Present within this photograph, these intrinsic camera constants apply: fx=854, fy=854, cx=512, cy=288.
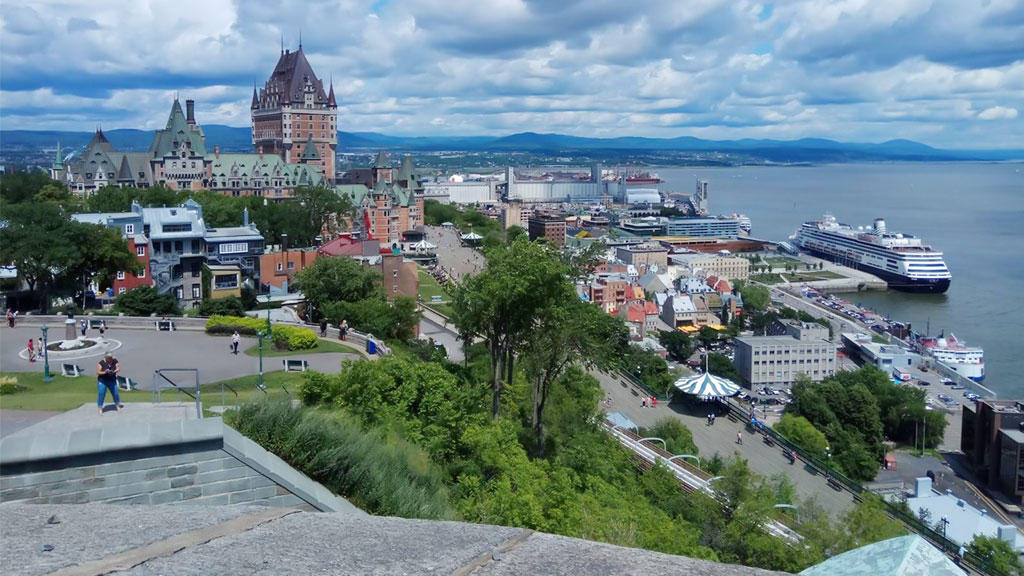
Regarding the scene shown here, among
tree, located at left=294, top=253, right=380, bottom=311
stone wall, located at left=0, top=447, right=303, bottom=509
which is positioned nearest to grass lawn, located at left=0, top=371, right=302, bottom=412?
stone wall, located at left=0, top=447, right=303, bottom=509

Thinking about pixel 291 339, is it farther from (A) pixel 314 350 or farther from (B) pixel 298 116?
(B) pixel 298 116

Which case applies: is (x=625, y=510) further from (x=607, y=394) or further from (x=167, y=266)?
(x=167, y=266)

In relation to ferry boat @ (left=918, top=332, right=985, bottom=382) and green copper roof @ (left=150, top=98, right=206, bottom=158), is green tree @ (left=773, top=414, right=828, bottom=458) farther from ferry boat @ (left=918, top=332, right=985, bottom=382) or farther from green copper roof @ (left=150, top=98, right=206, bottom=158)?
green copper roof @ (left=150, top=98, right=206, bottom=158)

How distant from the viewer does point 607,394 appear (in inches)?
1016

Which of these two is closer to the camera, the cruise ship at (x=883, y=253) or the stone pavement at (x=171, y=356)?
the stone pavement at (x=171, y=356)

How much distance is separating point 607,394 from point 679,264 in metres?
44.1

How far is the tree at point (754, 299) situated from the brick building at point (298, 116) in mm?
31290

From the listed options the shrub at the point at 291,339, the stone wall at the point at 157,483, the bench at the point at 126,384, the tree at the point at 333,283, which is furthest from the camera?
the tree at the point at 333,283

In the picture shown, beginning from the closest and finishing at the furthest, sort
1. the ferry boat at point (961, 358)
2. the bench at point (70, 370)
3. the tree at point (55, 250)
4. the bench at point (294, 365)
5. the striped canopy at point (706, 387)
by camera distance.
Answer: the bench at point (70, 370)
the bench at point (294, 365)
the tree at point (55, 250)
the striped canopy at point (706, 387)
the ferry boat at point (961, 358)

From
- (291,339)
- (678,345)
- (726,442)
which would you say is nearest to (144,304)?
(291,339)

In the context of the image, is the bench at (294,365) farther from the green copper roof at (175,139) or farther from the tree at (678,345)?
the green copper roof at (175,139)

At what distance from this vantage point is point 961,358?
37.3m

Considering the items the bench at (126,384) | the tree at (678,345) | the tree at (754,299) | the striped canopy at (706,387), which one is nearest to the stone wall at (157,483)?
the bench at (126,384)

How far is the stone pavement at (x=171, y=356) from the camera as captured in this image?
13.4 metres
